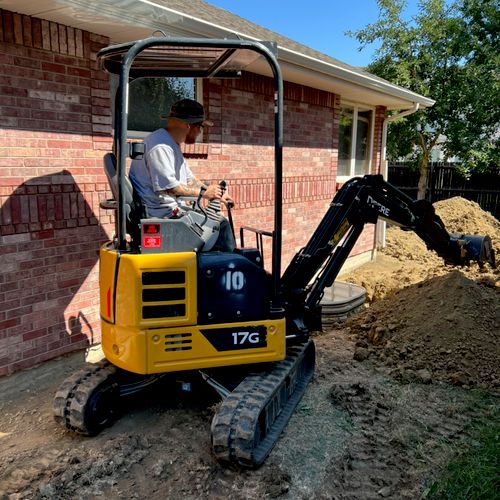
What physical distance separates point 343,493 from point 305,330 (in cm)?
153

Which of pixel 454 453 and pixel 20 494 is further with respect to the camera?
pixel 454 453

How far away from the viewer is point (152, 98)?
580 cm

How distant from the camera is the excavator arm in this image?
4672mm

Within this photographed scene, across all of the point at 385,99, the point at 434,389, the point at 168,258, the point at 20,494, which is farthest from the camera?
the point at 385,99

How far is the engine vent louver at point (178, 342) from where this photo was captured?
3.57m

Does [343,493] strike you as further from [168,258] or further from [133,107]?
[133,107]

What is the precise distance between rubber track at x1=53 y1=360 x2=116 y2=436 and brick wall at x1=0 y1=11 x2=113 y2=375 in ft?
3.27

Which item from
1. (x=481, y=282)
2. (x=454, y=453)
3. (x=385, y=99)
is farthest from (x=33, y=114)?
(x=385, y=99)

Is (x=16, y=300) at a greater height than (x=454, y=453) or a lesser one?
greater

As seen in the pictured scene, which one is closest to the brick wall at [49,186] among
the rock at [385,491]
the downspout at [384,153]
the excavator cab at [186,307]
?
the excavator cab at [186,307]

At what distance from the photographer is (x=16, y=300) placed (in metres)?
4.56

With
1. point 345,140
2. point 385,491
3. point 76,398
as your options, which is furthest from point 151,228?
point 345,140

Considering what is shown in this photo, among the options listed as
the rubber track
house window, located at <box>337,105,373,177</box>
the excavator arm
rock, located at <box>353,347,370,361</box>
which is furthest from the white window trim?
the rubber track

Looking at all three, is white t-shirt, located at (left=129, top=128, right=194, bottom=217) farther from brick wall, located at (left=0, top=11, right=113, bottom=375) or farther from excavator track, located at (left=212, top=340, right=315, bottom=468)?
excavator track, located at (left=212, top=340, right=315, bottom=468)
